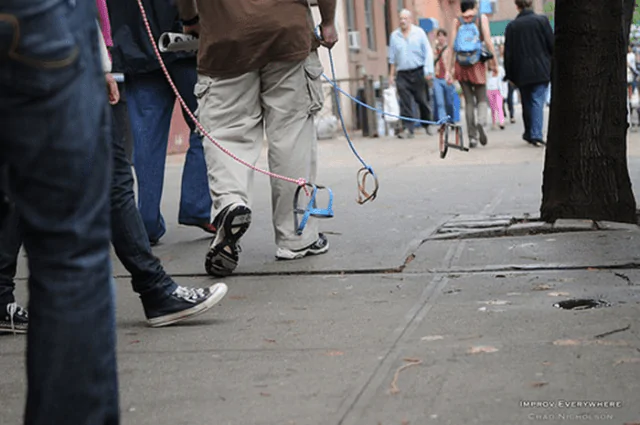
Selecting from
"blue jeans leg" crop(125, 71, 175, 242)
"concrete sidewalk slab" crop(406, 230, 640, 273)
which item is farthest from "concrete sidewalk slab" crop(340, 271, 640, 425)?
"blue jeans leg" crop(125, 71, 175, 242)

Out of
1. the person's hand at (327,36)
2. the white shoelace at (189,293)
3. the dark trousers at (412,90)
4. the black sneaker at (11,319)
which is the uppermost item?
the person's hand at (327,36)

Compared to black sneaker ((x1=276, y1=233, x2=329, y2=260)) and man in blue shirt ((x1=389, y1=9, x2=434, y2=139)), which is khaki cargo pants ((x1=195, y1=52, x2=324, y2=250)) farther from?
man in blue shirt ((x1=389, y1=9, x2=434, y2=139))

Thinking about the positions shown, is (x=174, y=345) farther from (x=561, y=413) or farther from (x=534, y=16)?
(x=534, y=16)

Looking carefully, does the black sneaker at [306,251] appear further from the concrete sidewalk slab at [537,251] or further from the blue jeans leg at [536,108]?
the blue jeans leg at [536,108]

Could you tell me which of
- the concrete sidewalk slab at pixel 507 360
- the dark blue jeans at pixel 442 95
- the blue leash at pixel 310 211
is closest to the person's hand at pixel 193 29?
the blue leash at pixel 310 211

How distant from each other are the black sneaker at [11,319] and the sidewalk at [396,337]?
0.18 ft

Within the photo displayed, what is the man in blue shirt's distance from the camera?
18203 millimetres

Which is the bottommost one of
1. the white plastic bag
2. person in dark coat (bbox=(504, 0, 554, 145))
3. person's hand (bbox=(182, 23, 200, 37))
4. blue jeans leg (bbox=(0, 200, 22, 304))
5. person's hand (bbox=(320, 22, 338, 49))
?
the white plastic bag

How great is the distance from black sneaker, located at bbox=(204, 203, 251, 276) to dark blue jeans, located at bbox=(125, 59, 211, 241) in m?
1.36

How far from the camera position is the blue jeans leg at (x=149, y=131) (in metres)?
6.52

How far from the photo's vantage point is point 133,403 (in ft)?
10.7

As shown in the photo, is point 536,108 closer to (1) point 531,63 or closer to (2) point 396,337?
(1) point 531,63

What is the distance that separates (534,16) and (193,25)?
9357 mm

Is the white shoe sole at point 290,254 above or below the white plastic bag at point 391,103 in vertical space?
above
